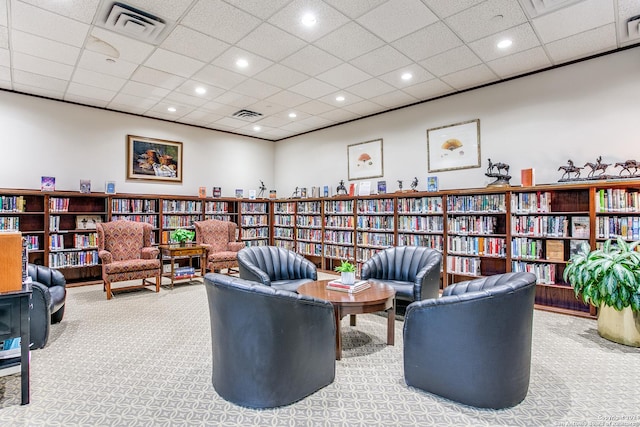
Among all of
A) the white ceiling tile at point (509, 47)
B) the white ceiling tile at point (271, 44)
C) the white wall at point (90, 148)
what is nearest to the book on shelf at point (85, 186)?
the white wall at point (90, 148)

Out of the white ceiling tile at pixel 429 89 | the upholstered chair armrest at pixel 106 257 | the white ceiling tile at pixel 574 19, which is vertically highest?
the white ceiling tile at pixel 429 89

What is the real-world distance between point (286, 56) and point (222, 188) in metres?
4.45

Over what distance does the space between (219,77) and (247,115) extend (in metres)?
1.89

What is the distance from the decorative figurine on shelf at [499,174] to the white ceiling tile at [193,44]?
13.0 feet

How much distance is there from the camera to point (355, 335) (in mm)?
3664

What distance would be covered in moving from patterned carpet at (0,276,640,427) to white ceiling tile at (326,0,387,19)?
3274mm

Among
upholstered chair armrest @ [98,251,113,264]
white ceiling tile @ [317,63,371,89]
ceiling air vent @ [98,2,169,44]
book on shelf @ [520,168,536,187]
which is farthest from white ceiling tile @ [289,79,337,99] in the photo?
upholstered chair armrest @ [98,251,113,264]

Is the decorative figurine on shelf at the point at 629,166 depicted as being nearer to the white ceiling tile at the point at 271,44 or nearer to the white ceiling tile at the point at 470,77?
the white ceiling tile at the point at 470,77

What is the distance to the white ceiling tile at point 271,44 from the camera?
3896 mm

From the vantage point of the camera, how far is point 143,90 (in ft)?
18.7

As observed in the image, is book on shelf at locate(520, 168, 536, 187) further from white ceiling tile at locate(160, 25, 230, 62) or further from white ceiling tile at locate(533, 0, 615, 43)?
white ceiling tile at locate(160, 25, 230, 62)

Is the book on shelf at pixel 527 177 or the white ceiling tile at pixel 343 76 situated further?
the white ceiling tile at pixel 343 76

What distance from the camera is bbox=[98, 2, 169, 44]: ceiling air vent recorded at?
3.48 metres

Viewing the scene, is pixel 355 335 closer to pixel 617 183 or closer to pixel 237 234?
pixel 617 183
